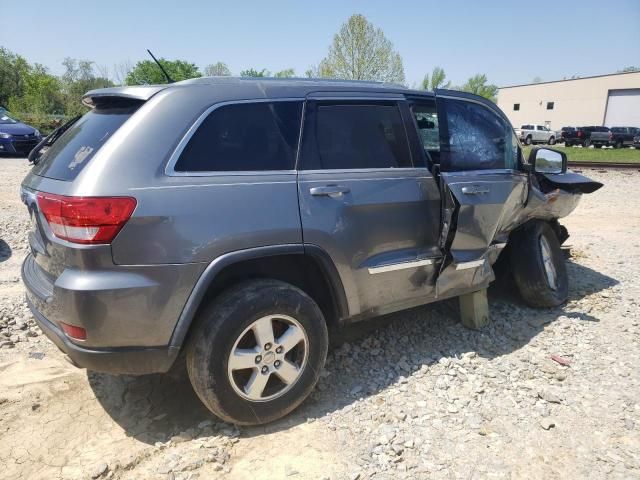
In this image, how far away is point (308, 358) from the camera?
2.79 m

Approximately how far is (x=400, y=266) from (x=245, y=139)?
1340 mm

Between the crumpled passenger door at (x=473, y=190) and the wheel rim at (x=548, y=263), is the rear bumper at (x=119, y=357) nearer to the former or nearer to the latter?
the crumpled passenger door at (x=473, y=190)

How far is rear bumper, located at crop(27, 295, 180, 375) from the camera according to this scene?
233 cm

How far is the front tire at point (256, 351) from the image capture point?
8.12ft

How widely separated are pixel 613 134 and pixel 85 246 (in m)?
37.3

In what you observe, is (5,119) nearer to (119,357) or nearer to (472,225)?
(119,357)

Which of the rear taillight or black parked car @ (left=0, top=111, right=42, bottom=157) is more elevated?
black parked car @ (left=0, top=111, right=42, bottom=157)

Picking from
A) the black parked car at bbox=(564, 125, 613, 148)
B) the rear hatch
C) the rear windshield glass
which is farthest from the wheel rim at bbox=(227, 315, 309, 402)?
the black parked car at bbox=(564, 125, 613, 148)

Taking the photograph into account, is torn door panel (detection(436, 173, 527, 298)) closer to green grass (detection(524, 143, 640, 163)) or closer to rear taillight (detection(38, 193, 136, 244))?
rear taillight (detection(38, 193, 136, 244))

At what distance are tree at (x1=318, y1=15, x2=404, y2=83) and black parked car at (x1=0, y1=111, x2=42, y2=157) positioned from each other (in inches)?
949

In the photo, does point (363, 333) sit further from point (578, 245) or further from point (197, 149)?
point (578, 245)

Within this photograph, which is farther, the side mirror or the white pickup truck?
the white pickup truck

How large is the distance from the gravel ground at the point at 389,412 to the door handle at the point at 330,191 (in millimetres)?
1338

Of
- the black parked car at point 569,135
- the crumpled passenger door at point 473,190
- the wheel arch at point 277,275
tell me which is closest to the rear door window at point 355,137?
the crumpled passenger door at point 473,190
